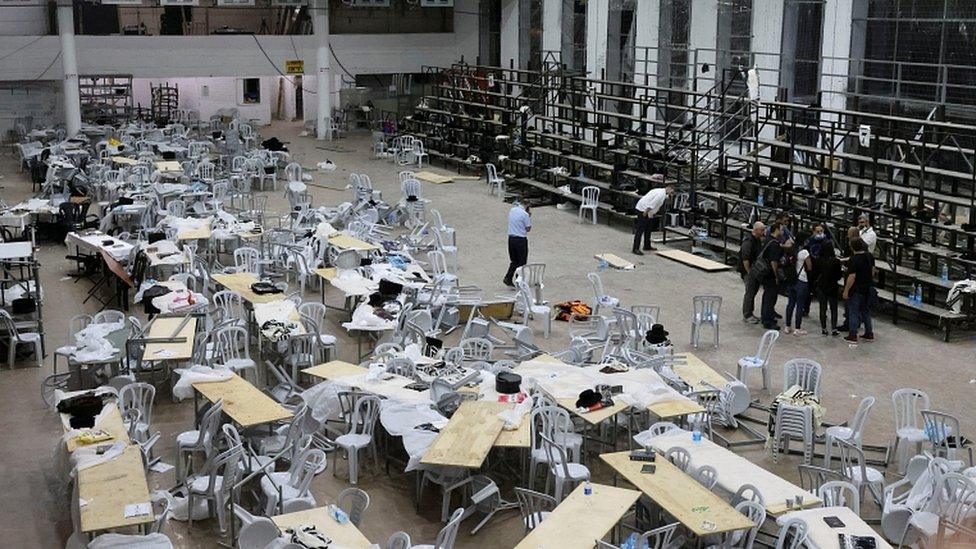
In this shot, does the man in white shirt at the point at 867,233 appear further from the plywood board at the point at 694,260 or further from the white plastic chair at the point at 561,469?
the white plastic chair at the point at 561,469

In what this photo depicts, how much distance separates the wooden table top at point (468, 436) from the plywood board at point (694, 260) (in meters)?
8.63

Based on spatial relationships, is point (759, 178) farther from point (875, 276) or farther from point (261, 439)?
point (261, 439)

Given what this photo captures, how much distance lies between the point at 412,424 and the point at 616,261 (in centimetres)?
887

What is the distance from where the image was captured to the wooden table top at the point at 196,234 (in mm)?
17047

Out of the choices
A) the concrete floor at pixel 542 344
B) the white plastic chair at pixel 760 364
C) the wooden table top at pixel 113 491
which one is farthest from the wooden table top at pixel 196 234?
the white plastic chair at pixel 760 364

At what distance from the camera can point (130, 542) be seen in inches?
309

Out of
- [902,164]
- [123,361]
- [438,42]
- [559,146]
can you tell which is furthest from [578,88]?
[123,361]

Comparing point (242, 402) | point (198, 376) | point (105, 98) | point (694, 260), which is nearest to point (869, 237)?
point (694, 260)

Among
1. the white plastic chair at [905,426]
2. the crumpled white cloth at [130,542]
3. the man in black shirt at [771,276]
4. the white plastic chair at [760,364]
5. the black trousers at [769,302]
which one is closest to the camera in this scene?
the crumpled white cloth at [130,542]

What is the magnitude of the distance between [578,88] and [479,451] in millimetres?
17439

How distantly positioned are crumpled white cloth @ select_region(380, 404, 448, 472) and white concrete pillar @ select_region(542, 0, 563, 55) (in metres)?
21.8

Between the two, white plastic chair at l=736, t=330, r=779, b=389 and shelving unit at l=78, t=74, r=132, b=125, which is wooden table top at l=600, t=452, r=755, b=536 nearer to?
white plastic chair at l=736, t=330, r=779, b=389

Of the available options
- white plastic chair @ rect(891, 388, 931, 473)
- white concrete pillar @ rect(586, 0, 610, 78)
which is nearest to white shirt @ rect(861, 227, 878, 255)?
white plastic chair @ rect(891, 388, 931, 473)

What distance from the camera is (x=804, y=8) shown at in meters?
22.1
